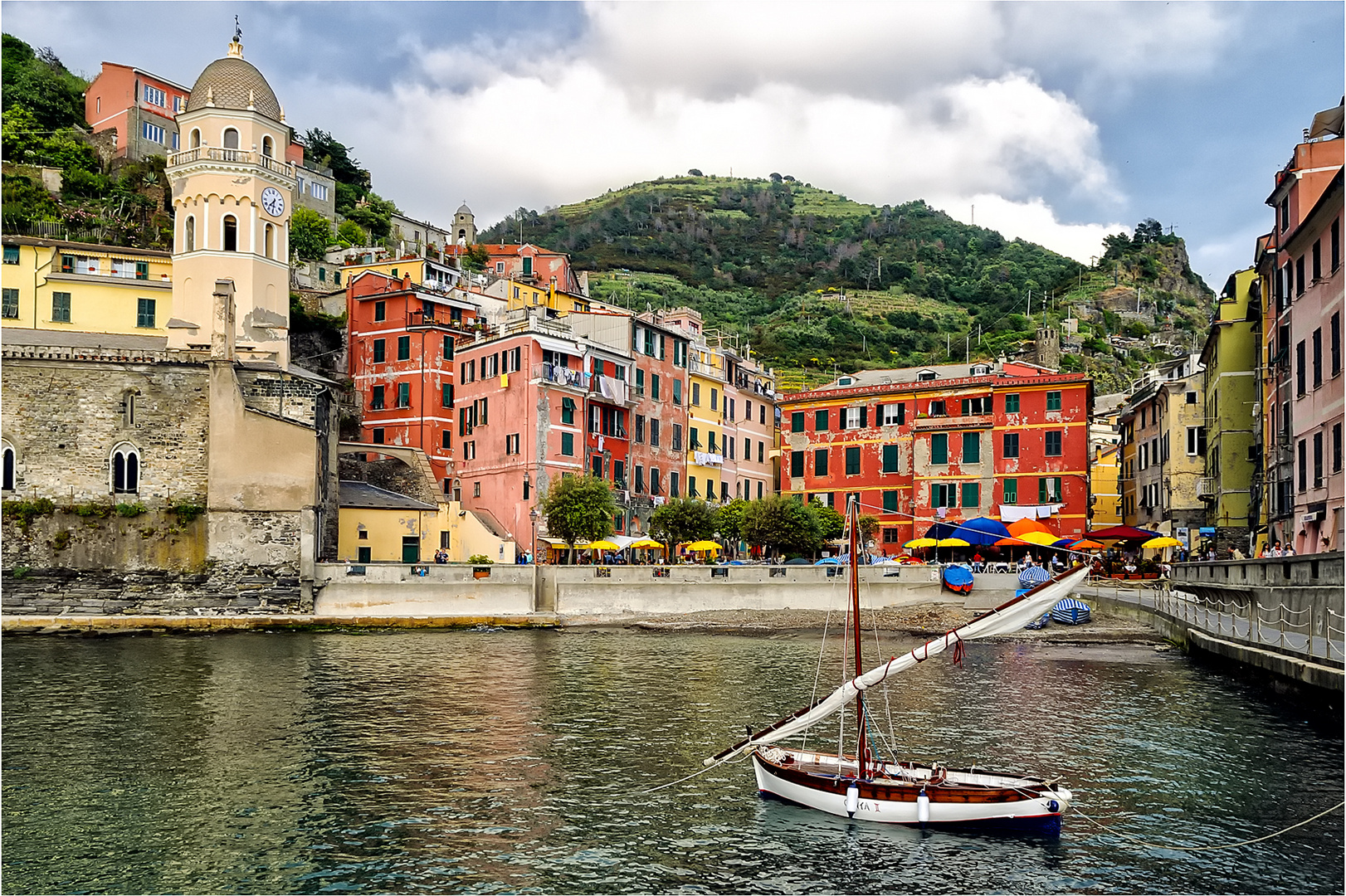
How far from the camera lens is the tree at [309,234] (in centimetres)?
9169

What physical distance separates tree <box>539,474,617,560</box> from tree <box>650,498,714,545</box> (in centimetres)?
486

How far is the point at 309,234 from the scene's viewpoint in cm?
9319

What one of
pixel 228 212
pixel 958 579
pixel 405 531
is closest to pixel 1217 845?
pixel 958 579

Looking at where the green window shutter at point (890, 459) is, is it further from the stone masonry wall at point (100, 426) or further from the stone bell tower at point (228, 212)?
the stone masonry wall at point (100, 426)

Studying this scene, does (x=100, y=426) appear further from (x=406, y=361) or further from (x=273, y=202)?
(x=406, y=361)

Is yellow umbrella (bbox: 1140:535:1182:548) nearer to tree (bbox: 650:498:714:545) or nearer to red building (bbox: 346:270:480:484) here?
tree (bbox: 650:498:714:545)

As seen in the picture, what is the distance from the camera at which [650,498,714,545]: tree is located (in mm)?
64812

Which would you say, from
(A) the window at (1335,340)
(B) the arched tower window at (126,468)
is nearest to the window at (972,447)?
(A) the window at (1335,340)

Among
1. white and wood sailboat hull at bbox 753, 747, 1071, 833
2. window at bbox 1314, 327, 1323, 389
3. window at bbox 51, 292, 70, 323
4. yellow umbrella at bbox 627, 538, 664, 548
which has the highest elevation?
window at bbox 51, 292, 70, 323

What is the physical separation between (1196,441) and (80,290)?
206 ft

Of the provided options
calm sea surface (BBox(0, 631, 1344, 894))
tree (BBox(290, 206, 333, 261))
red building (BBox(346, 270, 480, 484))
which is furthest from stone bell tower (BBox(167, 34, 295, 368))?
tree (BBox(290, 206, 333, 261))

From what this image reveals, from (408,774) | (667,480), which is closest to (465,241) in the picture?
(667,480)

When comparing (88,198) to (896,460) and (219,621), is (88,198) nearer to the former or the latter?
(219,621)

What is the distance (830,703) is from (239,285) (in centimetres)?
4714
